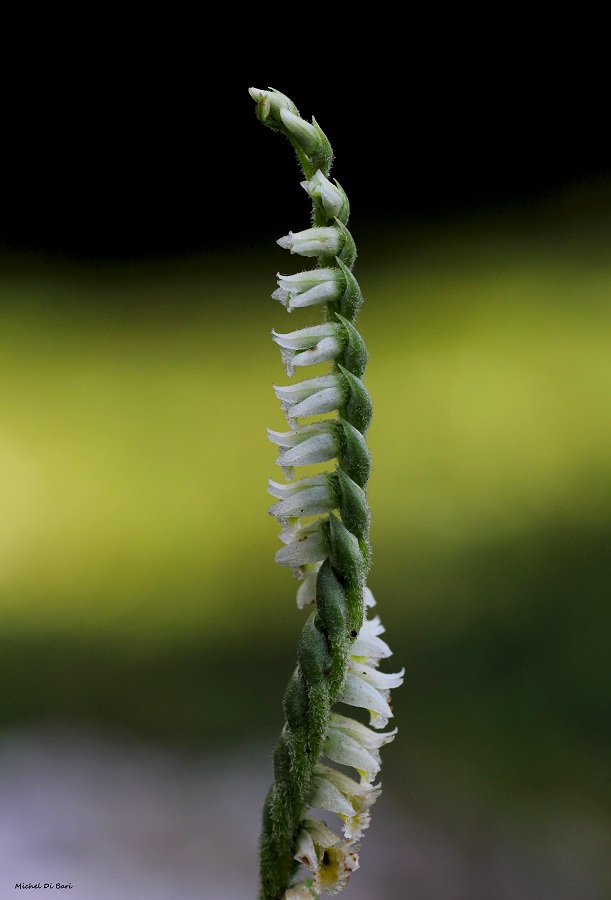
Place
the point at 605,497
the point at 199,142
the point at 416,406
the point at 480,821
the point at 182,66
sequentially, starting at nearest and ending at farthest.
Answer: the point at 480,821 < the point at 605,497 < the point at 416,406 < the point at 182,66 < the point at 199,142

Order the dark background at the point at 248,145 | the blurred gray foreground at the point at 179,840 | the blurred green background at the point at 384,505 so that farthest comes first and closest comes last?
1. the dark background at the point at 248,145
2. the blurred green background at the point at 384,505
3. the blurred gray foreground at the point at 179,840

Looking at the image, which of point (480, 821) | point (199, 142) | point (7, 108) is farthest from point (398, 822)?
point (7, 108)

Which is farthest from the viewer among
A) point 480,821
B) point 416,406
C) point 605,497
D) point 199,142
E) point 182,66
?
point 199,142

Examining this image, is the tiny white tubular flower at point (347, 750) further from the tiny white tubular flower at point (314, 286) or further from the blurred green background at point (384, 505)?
the blurred green background at point (384, 505)

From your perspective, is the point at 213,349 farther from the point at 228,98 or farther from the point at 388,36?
the point at 388,36

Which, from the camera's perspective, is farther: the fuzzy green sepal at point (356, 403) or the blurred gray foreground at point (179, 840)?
the blurred gray foreground at point (179, 840)

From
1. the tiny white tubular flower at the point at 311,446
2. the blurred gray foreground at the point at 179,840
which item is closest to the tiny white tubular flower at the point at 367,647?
the tiny white tubular flower at the point at 311,446

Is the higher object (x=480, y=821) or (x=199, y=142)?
(x=199, y=142)
